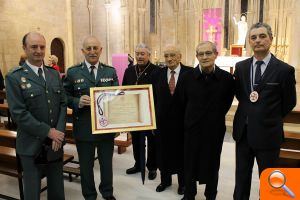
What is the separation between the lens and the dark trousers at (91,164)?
9.23 feet

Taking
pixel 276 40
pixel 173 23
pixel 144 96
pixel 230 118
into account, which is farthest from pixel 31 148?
pixel 173 23

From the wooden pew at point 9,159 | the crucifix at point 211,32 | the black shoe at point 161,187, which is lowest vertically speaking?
the black shoe at point 161,187

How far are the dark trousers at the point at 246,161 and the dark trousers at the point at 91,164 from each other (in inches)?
50.3

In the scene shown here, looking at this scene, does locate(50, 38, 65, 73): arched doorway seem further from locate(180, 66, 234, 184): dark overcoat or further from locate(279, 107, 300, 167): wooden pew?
locate(279, 107, 300, 167): wooden pew

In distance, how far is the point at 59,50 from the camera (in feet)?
39.3

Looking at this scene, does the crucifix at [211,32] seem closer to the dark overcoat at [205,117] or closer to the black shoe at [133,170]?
the black shoe at [133,170]

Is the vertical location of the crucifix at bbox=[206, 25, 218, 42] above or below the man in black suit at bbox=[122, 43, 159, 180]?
Result: above

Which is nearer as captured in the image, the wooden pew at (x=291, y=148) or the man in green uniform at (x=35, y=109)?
the man in green uniform at (x=35, y=109)

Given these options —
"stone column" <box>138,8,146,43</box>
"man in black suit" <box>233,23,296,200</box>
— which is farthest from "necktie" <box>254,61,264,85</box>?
"stone column" <box>138,8,146,43</box>

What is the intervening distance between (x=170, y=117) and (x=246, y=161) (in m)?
0.97

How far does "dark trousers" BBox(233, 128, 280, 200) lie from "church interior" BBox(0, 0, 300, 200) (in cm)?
348

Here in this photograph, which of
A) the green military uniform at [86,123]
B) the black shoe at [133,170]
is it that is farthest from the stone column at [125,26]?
the green military uniform at [86,123]

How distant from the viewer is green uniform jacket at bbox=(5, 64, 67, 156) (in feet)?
7.31

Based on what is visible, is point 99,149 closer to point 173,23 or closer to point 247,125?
point 247,125
